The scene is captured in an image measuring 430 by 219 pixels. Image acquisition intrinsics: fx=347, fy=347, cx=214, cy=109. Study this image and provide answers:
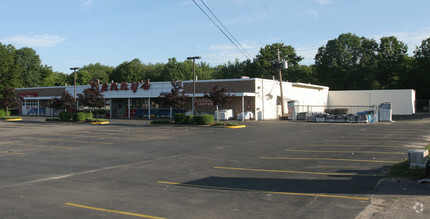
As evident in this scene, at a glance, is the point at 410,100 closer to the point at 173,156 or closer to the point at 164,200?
the point at 173,156

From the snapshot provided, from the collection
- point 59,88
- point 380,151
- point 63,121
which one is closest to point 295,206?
point 380,151

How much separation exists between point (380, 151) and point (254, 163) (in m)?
5.61

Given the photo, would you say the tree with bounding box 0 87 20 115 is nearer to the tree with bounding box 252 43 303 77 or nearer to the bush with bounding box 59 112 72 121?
the bush with bounding box 59 112 72 121

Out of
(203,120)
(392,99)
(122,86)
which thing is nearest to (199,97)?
(203,120)

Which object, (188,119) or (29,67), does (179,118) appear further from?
(29,67)

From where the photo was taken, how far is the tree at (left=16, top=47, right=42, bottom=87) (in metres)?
87.9

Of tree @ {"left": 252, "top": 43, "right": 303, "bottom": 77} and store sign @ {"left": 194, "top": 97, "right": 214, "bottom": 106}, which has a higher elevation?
tree @ {"left": 252, "top": 43, "right": 303, "bottom": 77}

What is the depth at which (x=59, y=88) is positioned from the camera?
180 ft

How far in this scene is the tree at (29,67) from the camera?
288 feet

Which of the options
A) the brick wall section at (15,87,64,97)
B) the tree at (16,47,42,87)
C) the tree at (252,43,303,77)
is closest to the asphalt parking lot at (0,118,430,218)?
the brick wall section at (15,87,64,97)

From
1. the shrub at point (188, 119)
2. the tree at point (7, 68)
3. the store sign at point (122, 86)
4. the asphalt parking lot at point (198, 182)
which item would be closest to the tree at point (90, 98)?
the store sign at point (122, 86)

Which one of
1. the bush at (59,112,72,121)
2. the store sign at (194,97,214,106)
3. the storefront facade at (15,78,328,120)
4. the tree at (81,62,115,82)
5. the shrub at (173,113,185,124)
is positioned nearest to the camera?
the shrub at (173,113,185,124)

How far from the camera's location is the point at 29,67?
294 ft

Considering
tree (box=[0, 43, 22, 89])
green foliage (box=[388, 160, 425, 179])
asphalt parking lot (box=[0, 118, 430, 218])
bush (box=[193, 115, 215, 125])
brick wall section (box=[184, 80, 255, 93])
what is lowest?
asphalt parking lot (box=[0, 118, 430, 218])
